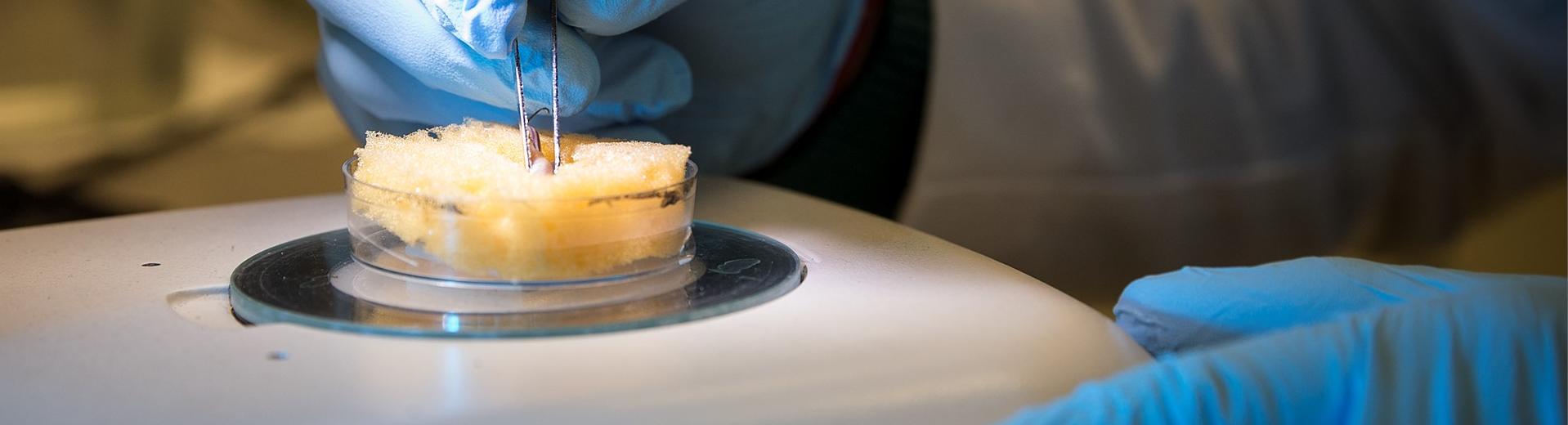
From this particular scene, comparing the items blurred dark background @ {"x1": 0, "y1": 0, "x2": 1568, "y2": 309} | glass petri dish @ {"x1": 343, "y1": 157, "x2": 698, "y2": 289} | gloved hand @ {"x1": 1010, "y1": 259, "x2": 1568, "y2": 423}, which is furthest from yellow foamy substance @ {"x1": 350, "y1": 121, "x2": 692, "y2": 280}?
blurred dark background @ {"x1": 0, "y1": 0, "x2": 1568, "y2": 309}

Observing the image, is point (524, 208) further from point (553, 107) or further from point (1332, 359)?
point (1332, 359)

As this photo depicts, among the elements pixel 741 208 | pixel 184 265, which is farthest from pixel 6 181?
pixel 741 208

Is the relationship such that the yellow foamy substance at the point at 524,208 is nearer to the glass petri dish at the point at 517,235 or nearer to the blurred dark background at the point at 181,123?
the glass petri dish at the point at 517,235

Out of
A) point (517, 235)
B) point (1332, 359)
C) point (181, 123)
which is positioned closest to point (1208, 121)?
point (1332, 359)

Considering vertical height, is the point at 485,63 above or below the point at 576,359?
above

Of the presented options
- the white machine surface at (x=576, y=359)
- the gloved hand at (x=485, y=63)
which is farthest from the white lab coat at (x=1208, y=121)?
the white machine surface at (x=576, y=359)

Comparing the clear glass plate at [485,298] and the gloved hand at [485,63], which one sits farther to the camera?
the gloved hand at [485,63]
